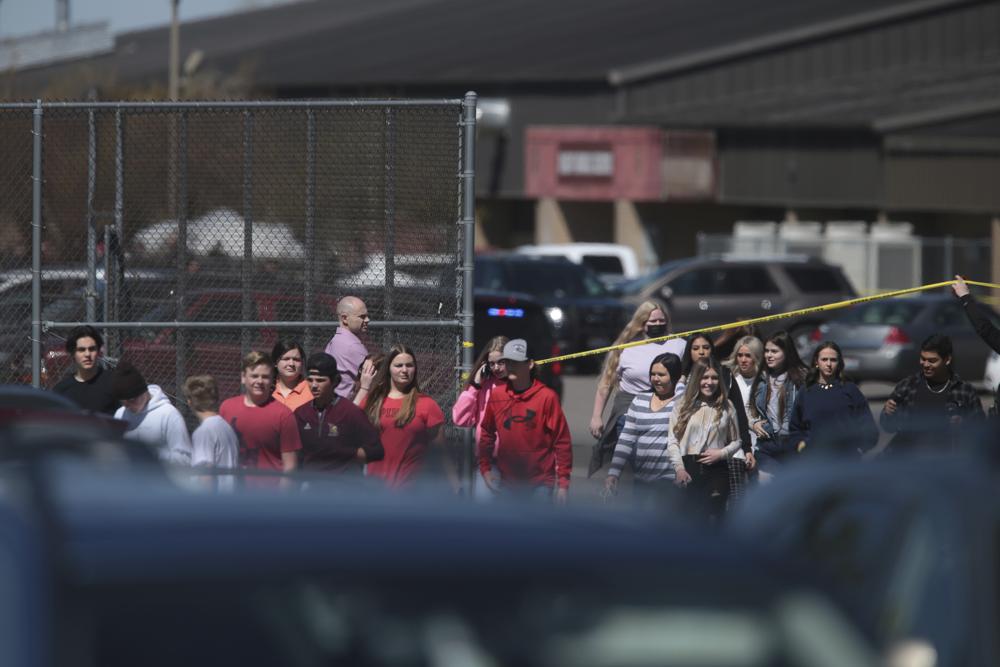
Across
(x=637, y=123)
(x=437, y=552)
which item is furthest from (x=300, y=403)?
(x=637, y=123)

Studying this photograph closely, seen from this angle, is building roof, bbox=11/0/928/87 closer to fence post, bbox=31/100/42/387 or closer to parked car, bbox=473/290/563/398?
parked car, bbox=473/290/563/398

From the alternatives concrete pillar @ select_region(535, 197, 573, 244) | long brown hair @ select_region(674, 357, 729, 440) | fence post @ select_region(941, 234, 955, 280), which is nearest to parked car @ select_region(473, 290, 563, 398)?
long brown hair @ select_region(674, 357, 729, 440)

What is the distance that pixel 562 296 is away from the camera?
930 inches

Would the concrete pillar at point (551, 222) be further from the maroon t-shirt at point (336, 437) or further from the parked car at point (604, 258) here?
the maroon t-shirt at point (336, 437)

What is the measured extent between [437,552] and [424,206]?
756cm

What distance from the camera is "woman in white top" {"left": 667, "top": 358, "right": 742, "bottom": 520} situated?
29.3 feet

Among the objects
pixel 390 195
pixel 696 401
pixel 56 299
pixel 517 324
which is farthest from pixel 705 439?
pixel 517 324

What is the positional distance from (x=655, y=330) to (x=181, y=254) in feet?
10.9

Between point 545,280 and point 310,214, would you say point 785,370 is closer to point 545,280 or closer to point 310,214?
point 310,214

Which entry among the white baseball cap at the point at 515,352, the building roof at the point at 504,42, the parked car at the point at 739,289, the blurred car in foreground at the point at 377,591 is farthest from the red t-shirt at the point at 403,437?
the building roof at the point at 504,42

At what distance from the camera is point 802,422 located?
376 inches

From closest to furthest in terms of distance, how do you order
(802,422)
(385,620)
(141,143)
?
(385,620) → (802,422) → (141,143)

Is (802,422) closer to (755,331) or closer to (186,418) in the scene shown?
(755,331)

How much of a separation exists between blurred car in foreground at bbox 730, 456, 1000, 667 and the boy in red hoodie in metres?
4.47
